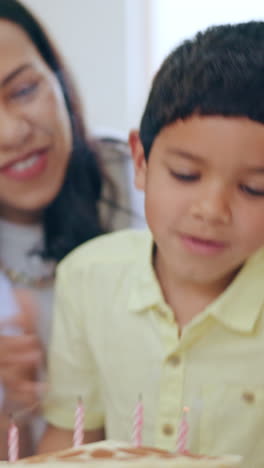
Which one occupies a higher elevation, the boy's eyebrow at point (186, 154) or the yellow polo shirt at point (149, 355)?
the boy's eyebrow at point (186, 154)

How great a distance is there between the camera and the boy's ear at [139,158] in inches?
30.7

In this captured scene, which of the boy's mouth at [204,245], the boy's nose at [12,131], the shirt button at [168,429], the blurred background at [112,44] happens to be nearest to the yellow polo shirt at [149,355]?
the shirt button at [168,429]

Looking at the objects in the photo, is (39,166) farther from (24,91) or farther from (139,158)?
(139,158)

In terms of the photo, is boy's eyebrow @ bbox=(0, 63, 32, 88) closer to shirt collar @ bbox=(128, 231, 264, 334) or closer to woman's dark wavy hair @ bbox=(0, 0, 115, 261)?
woman's dark wavy hair @ bbox=(0, 0, 115, 261)

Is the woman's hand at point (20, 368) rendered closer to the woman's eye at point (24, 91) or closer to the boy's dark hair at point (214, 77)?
the boy's dark hair at point (214, 77)

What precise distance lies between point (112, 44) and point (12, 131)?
78cm

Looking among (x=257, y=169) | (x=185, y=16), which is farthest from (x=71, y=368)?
(x=185, y=16)

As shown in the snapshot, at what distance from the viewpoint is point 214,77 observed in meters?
0.64

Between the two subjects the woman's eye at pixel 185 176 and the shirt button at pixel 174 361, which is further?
the shirt button at pixel 174 361

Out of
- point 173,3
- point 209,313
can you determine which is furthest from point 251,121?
point 173,3

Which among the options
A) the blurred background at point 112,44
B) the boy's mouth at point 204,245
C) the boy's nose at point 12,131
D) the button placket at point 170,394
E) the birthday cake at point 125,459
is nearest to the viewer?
the birthday cake at point 125,459

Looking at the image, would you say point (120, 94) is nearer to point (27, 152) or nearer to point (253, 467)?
point (27, 152)

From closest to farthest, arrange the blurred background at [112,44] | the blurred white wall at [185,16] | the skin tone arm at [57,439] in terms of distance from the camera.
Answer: the skin tone arm at [57,439] → the blurred white wall at [185,16] → the blurred background at [112,44]

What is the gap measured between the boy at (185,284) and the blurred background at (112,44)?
81 cm
